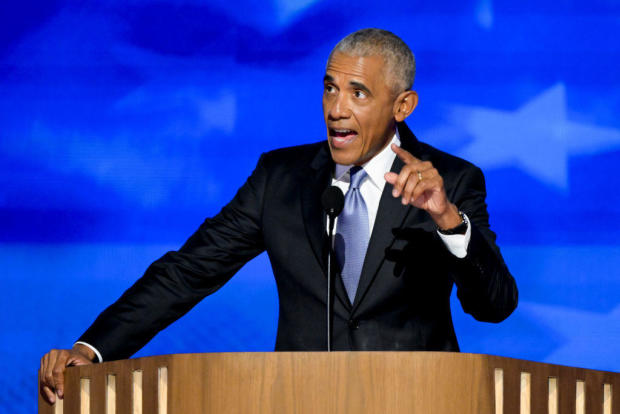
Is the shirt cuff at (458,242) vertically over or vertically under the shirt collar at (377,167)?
under

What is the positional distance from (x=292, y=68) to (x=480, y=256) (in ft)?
5.63

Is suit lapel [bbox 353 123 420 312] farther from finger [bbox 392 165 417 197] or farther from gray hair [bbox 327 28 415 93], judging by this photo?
finger [bbox 392 165 417 197]

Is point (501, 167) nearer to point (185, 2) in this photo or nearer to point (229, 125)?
point (229, 125)

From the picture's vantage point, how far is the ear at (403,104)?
8.04 feet

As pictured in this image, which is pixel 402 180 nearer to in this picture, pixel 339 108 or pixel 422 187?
pixel 422 187

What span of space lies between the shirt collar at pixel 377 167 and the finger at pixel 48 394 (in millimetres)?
897

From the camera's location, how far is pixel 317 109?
3.64 m

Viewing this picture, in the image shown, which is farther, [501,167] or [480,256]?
[501,167]

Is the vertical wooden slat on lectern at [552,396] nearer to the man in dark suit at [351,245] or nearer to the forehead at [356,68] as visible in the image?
the man in dark suit at [351,245]

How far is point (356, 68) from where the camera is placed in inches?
92.8

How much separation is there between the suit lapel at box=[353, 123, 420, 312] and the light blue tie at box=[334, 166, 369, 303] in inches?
1.7

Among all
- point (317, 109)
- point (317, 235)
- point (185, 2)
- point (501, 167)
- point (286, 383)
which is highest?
point (185, 2)

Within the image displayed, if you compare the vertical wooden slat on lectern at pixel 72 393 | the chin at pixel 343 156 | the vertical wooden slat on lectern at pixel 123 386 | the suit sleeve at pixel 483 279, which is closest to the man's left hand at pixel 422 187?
the suit sleeve at pixel 483 279

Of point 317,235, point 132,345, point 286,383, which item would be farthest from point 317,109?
point 286,383
